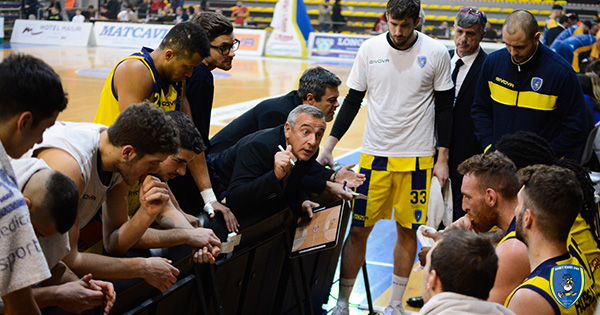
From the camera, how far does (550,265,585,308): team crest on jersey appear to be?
98.0 inches

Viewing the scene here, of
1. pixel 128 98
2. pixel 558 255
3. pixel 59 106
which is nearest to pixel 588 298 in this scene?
pixel 558 255

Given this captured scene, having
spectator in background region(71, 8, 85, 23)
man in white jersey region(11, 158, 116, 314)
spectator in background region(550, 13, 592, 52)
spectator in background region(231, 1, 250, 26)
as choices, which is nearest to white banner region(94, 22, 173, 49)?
spectator in background region(71, 8, 85, 23)

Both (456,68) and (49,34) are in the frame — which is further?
(49,34)

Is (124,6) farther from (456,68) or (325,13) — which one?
(456,68)

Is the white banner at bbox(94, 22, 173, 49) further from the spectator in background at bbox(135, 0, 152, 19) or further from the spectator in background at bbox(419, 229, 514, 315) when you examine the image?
the spectator in background at bbox(419, 229, 514, 315)

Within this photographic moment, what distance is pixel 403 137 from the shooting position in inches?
185

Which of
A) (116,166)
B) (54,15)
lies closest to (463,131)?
(116,166)

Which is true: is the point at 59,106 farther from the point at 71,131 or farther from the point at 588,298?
the point at 588,298

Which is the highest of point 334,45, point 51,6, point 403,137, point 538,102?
point 538,102

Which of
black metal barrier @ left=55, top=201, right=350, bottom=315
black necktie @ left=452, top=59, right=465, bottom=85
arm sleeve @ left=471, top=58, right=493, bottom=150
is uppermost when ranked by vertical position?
black necktie @ left=452, top=59, right=465, bottom=85

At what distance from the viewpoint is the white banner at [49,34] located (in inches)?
962

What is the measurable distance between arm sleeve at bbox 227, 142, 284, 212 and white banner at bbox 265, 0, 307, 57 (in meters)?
18.5

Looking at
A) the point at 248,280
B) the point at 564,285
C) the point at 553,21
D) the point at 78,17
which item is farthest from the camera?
the point at 78,17

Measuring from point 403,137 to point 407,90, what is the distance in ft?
Result: 1.11
